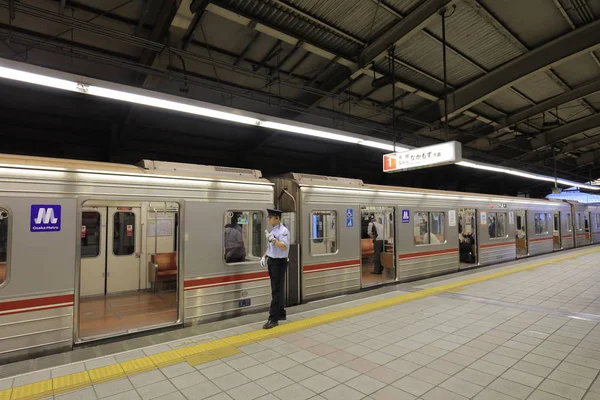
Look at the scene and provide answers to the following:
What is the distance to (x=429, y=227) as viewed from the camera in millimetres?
9352

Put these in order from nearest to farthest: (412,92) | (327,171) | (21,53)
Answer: (21,53), (412,92), (327,171)

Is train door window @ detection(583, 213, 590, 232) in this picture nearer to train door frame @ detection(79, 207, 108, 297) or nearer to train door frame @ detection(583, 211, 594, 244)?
train door frame @ detection(583, 211, 594, 244)

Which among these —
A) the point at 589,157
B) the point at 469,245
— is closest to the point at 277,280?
the point at 469,245

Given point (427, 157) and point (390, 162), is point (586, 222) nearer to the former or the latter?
point (390, 162)

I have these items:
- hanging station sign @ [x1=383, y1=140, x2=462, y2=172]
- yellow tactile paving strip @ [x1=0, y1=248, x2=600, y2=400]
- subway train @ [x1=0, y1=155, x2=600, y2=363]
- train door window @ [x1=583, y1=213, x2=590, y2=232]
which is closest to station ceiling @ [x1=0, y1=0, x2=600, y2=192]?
hanging station sign @ [x1=383, y1=140, x2=462, y2=172]

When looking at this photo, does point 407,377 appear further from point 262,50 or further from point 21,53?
point 21,53

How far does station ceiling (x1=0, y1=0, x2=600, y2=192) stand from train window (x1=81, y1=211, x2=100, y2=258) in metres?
2.99

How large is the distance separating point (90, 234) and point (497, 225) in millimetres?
12054

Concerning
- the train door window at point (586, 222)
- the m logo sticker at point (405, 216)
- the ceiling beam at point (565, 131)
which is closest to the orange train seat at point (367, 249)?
the m logo sticker at point (405, 216)

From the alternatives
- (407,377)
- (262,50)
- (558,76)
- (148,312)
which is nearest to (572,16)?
(558,76)

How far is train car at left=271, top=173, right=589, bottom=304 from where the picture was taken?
6.53 m

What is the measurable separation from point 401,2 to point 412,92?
384 centimetres

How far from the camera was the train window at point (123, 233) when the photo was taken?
24.1 ft

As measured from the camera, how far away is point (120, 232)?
24.3 ft
